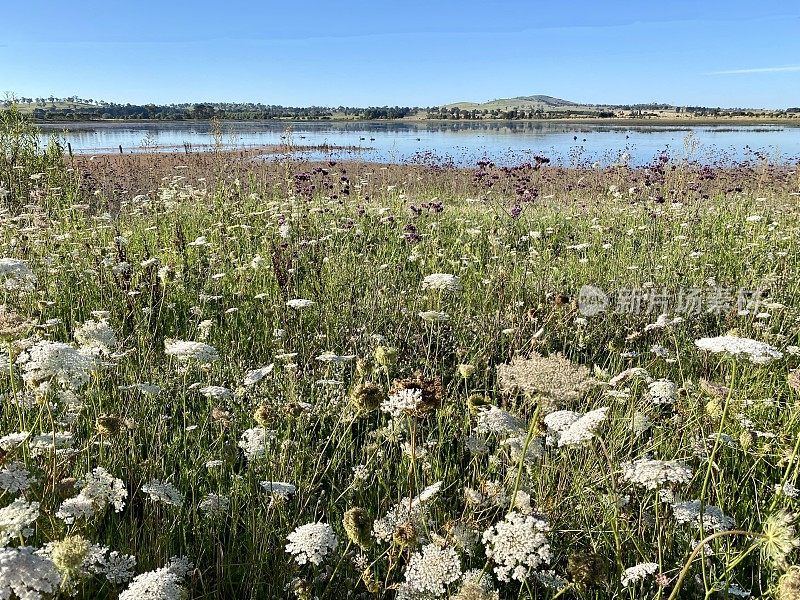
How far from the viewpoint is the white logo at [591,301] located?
5105mm

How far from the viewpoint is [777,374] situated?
4.44 m

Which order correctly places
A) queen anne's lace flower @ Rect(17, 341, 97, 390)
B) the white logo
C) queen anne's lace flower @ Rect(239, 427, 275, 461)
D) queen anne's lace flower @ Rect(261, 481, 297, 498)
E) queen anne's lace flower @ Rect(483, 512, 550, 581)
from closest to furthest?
queen anne's lace flower @ Rect(483, 512, 550, 581), queen anne's lace flower @ Rect(17, 341, 97, 390), queen anne's lace flower @ Rect(261, 481, 297, 498), queen anne's lace flower @ Rect(239, 427, 275, 461), the white logo

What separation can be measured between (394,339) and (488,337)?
0.80 meters

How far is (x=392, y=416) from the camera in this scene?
10.9 ft

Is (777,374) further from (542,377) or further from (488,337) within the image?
(542,377)

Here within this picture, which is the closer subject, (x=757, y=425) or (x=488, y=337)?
(x=757, y=425)

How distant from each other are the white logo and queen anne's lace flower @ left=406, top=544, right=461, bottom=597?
347cm

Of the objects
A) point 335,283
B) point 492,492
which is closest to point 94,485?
point 492,492

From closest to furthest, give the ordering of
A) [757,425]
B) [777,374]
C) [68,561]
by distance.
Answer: [68,561]
[757,425]
[777,374]

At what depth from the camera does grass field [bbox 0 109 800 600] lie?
2.11m

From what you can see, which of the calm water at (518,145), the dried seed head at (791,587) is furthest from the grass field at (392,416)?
the calm water at (518,145)

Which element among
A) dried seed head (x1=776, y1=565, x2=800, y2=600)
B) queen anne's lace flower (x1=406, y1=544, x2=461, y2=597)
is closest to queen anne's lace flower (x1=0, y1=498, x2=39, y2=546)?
queen anne's lace flower (x1=406, y1=544, x2=461, y2=597)

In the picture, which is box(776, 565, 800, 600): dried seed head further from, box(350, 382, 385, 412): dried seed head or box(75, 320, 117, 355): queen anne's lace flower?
box(75, 320, 117, 355): queen anne's lace flower

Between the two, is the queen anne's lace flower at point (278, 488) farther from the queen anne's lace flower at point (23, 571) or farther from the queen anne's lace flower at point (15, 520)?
the queen anne's lace flower at point (23, 571)
